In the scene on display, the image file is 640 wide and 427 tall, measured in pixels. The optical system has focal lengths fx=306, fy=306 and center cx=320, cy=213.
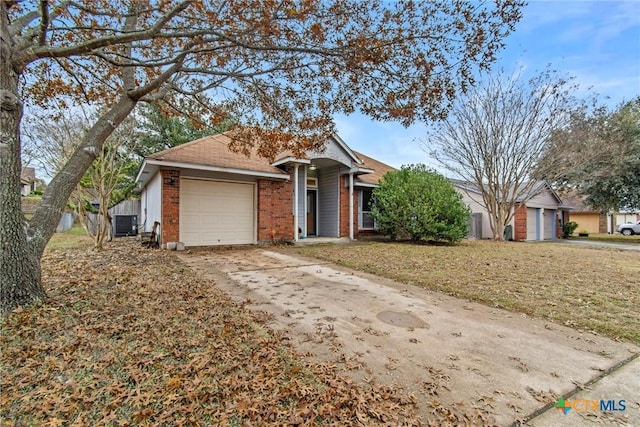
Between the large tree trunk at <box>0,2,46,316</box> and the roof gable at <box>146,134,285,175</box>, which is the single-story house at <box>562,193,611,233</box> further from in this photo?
the large tree trunk at <box>0,2,46,316</box>

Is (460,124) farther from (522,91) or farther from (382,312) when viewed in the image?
(382,312)

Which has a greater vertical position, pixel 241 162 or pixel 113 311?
pixel 241 162

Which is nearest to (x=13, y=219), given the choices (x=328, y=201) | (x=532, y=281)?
(x=532, y=281)

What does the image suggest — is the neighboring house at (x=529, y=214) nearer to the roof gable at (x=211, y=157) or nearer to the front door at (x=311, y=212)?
the front door at (x=311, y=212)

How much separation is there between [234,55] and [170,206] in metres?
5.76

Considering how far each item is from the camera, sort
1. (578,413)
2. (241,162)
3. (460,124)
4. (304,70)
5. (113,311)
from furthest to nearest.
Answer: (460,124) < (241,162) < (304,70) < (113,311) < (578,413)

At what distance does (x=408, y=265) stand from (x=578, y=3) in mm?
6145

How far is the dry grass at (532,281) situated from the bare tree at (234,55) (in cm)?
324

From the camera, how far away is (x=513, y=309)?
4.42 meters

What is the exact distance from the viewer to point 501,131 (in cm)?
1482

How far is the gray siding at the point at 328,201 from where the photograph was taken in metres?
13.5

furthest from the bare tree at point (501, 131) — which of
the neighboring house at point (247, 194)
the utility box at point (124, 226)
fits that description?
the utility box at point (124, 226)

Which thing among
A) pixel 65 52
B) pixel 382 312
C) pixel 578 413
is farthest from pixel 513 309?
pixel 65 52

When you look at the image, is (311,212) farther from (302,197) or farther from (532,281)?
(532,281)
